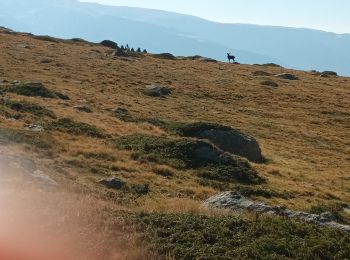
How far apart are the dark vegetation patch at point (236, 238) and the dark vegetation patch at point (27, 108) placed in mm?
24105

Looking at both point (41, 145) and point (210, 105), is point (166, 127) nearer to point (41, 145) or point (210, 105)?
point (41, 145)

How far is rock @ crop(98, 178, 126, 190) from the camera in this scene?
72.8 feet

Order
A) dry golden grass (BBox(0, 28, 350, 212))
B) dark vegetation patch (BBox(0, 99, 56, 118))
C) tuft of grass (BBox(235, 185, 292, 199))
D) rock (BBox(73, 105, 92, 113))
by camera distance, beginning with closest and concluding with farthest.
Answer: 1. tuft of grass (BBox(235, 185, 292, 199))
2. dry golden grass (BBox(0, 28, 350, 212))
3. dark vegetation patch (BBox(0, 99, 56, 118))
4. rock (BBox(73, 105, 92, 113))

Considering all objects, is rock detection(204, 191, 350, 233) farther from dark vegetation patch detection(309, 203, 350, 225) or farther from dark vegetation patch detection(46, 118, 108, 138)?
dark vegetation patch detection(46, 118, 108, 138)

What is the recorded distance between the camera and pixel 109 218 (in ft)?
45.1

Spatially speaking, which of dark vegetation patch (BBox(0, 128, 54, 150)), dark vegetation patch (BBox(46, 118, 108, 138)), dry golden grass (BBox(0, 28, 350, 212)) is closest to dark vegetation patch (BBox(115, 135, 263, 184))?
dry golden grass (BBox(0, 28, 350, 212))

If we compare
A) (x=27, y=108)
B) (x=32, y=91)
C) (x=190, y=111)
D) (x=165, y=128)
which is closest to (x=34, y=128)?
(x=27, y=108)

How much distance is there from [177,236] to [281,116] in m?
49.0

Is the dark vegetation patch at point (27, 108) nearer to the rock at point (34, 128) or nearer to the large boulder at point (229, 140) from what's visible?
the rock at point (34, 128)

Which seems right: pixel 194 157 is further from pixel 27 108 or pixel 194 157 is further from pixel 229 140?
pixel 27 108

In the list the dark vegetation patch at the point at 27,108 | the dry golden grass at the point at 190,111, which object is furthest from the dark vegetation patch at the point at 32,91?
the dark vegetation patch at the point at 27,108

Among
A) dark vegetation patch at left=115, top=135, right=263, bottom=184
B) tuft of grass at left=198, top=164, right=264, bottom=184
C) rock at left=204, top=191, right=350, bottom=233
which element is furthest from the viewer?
dark vegetation patch at left=115, top=135, right=263, bottom=184

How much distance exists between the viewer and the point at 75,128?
1323 inches

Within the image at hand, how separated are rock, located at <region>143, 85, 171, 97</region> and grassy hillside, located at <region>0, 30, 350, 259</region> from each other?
114 cm
